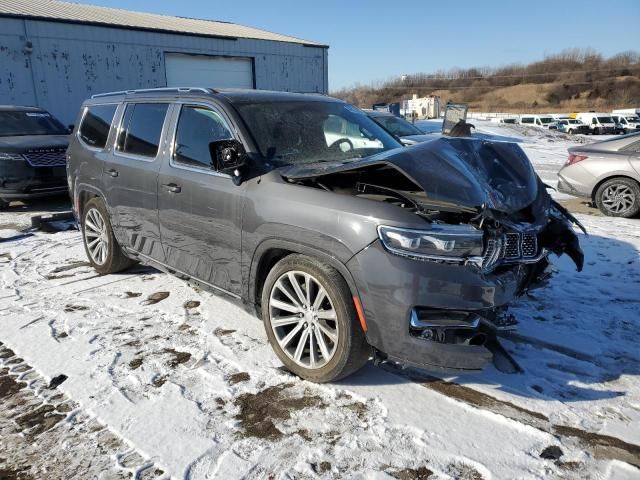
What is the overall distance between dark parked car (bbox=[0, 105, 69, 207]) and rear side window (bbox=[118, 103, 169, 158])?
5.12m

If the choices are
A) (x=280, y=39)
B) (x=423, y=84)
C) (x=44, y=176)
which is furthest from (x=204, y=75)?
(x=423, y=84)

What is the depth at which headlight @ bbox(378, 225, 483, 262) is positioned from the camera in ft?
9.00

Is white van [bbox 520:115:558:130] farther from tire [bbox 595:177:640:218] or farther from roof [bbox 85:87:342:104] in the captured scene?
roof [bbox 85:87:342:104]

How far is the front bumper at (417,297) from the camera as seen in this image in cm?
273

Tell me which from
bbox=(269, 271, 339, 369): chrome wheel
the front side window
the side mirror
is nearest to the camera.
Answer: bbox=(269, 271, 339, 369): chrome wheel

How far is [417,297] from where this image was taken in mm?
2727

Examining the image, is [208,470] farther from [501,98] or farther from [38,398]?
[501,98]

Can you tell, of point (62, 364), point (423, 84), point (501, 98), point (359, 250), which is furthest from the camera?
point (423, 84)

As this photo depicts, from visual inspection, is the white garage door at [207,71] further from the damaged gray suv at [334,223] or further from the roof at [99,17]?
the damaged gray suv at [334,223]

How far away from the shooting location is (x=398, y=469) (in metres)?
2.51

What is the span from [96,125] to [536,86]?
3822 inches

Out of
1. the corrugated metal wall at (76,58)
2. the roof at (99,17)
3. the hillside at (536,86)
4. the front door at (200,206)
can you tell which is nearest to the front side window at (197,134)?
the front door at (200,206)

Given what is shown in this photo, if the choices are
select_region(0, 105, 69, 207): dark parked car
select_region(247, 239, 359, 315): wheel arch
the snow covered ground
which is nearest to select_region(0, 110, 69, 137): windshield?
select_region(0, 105, 69, 207): dark parked car

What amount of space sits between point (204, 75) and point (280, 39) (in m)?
6.20
